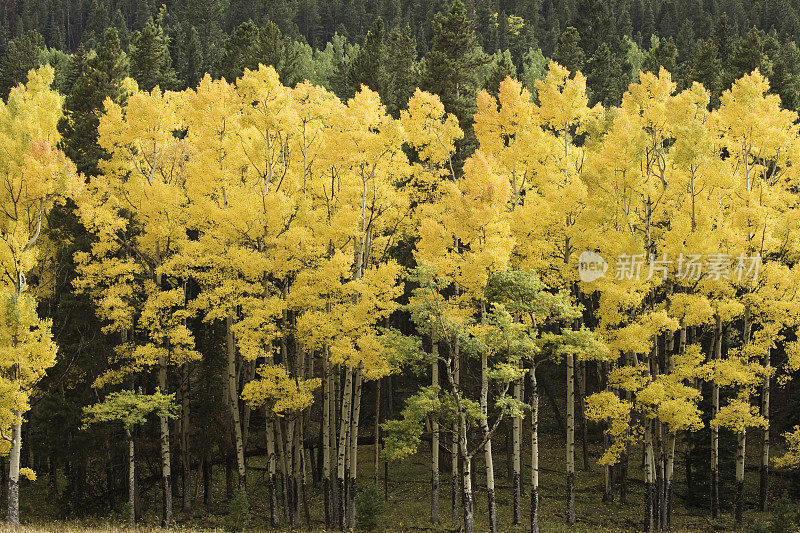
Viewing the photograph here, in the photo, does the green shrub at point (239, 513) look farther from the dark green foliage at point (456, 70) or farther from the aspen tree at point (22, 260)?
the dark green foliage at point (456, 70)

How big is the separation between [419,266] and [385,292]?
117 inches

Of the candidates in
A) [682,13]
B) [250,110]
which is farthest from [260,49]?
[682,13]

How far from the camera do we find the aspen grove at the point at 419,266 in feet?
77.7

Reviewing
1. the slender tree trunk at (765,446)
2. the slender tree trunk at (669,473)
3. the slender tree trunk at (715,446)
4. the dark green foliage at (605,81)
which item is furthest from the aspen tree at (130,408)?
the dark green foliage at (605,81)

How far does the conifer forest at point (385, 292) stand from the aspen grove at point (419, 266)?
12 centimetres

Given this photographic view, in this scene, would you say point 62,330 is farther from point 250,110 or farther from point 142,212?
point 250,110

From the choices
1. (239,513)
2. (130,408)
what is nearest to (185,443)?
(130,408)

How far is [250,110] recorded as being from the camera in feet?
93.7

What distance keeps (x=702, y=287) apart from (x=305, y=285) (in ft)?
45.3

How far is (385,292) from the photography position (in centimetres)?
2520

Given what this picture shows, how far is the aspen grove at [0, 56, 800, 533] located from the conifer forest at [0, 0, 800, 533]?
0.12m

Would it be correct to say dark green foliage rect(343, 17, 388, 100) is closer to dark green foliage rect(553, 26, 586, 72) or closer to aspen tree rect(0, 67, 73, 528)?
aspen tree rect(0, 67, 73, 528)

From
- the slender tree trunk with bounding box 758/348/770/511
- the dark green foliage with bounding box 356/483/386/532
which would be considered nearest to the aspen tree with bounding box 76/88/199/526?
the dark green foliage with bounding box 356/483/386/532

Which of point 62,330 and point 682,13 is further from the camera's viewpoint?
point 682,13
